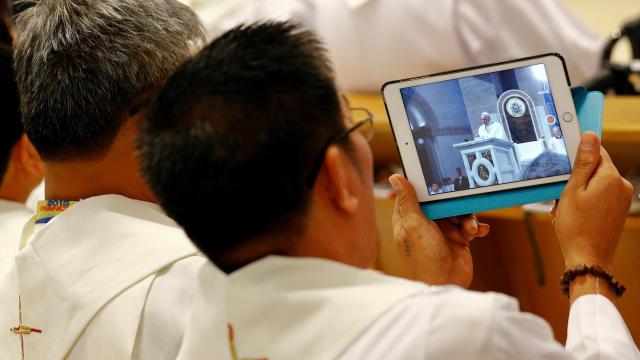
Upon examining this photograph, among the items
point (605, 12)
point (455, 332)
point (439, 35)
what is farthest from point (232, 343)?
point (605, 12)

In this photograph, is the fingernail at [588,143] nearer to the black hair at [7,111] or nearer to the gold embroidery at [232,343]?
the gold embroidery at [232,343]

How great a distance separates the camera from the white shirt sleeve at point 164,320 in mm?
1229

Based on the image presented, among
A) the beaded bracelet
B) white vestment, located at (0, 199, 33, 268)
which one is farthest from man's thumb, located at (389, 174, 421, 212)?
white vestment, located at (0, 199, 33, 268)

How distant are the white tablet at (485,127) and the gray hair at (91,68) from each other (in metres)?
0.35

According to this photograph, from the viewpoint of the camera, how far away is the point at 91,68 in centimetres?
132

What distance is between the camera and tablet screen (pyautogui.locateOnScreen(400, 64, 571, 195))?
Result: 125 cm

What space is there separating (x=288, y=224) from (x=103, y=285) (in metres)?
0.39

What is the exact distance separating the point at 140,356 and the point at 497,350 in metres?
0.52

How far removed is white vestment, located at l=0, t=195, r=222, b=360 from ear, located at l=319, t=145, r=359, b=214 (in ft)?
1.08

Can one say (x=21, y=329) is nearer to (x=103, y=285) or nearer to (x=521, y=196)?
(x=103, y=285)

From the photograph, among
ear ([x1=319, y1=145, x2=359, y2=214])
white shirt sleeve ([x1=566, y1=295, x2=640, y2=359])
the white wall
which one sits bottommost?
the white wall

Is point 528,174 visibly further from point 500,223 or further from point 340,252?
point 500,223

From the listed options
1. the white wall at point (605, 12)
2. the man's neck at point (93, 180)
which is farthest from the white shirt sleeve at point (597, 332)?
the white wall at point (605, 12)

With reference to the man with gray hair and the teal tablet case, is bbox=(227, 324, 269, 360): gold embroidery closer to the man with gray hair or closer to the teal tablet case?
the man with gray hair
